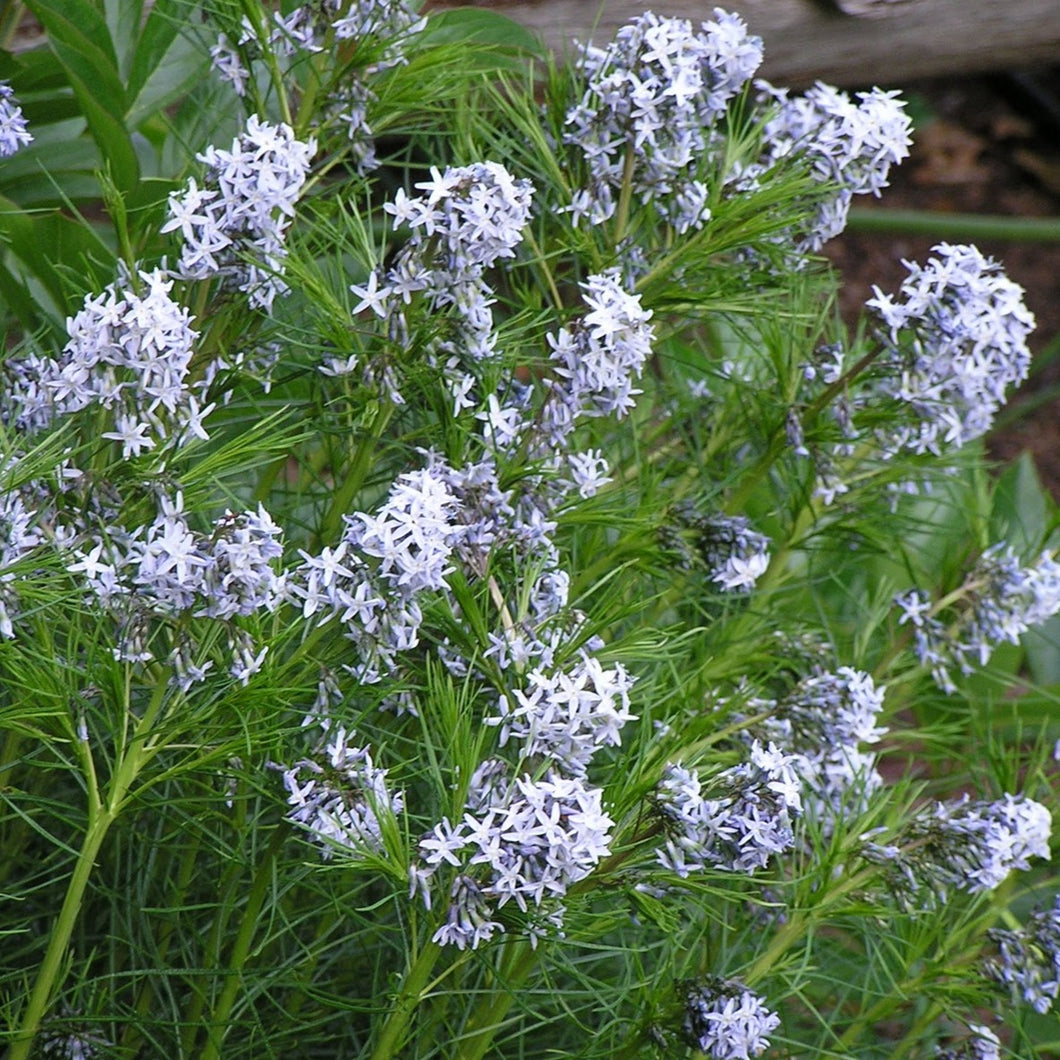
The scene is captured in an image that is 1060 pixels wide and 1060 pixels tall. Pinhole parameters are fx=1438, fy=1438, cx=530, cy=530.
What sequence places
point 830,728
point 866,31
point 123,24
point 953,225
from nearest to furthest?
point 830,728 → point 123,24 → point 866,31 → point 953,225

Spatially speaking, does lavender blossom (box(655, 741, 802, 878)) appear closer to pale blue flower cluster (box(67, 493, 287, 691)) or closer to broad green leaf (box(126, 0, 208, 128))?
pale blue flower cluster (box(67, 493, 287, 691))

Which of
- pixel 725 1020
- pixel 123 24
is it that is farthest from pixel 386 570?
pixel 123 24

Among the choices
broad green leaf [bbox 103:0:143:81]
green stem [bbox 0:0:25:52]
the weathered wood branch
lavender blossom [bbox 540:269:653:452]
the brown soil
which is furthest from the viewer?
the brown soil

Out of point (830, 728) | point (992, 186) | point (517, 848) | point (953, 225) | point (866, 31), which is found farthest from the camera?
point (992, 186)

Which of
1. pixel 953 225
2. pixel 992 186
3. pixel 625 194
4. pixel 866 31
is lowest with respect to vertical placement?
pixel 992 186

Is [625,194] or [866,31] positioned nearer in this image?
[625,194]

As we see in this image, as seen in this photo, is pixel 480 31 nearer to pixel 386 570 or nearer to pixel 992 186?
pixel 386 570

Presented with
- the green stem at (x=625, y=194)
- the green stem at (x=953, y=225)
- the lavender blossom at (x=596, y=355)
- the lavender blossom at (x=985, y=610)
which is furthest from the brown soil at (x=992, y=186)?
the lavender blossom at (x=596, y=355)

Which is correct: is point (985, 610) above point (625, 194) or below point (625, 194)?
below

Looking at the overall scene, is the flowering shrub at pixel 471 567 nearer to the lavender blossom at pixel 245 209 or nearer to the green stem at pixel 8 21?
the lavender blossom at pixel 245 209

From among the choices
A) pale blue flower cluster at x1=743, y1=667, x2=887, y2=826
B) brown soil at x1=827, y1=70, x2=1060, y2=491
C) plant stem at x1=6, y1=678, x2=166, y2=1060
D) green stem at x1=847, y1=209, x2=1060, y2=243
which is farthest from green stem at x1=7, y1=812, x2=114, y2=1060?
brown soil at x1=827, y1=70, x2=1060, y2=491
